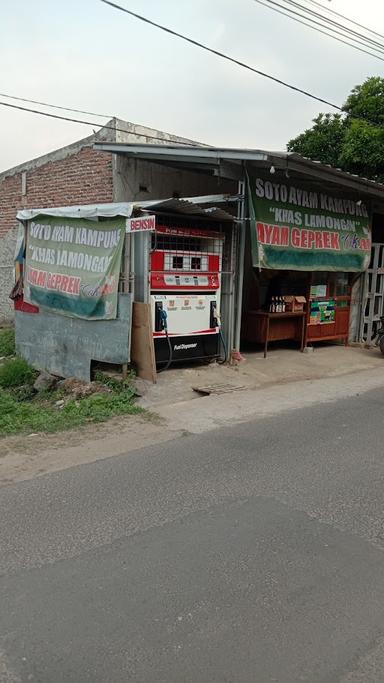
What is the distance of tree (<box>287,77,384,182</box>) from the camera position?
17.7 m

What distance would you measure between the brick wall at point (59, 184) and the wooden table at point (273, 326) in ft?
13.0

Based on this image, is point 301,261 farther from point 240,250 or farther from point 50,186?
point 50,186

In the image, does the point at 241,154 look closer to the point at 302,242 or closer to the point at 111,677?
the point at 302,242

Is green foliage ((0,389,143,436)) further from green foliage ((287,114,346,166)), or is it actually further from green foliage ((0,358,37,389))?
green foliage ((287,114,346,166))

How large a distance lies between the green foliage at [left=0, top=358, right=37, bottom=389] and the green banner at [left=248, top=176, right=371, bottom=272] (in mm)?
4548

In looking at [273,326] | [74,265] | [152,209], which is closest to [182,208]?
[152,209]

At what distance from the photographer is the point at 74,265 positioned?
30.3 feet

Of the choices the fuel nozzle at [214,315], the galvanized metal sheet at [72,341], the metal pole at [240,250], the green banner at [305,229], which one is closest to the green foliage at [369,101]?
the green banner at [305,229]

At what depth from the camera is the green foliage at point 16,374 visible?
9.87 metres

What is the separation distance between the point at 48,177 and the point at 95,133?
78.7 inches

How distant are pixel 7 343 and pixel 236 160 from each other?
6443 mm

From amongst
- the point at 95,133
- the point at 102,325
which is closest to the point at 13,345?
the point at 102,325

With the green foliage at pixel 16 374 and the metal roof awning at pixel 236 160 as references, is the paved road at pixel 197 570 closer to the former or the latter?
the green foliage at pixel 16 374

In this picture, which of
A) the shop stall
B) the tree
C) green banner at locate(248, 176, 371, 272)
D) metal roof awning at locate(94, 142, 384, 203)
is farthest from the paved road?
the tree
